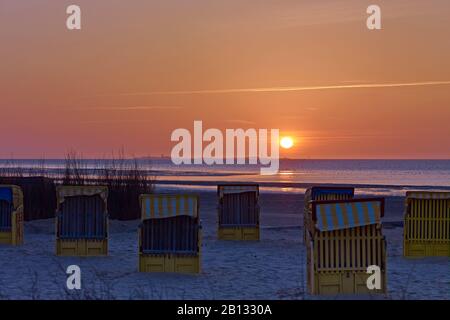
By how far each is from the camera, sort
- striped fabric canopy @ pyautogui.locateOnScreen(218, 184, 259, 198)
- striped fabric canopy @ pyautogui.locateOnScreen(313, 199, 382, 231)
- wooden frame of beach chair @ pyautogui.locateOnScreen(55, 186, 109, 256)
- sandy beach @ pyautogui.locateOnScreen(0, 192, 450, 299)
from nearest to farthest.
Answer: striped fabric canopy @ pyautogui.locateOnScreen(313, 199, 382, 231) < sandy beach @ pyautogui.locateOnScreen(0, 192, 450, 299) < wooden frame of beach chair @ pyautogui.locateOnScreen(55, 186, 109, 256) < striped fabric canopy @ pyautogui.locateOnScreen(218, 184, 259, 198)

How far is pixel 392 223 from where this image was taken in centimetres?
2352

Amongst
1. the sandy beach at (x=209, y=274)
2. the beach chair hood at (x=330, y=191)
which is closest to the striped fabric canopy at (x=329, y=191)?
the beach chair hood at (x=330, y=191)

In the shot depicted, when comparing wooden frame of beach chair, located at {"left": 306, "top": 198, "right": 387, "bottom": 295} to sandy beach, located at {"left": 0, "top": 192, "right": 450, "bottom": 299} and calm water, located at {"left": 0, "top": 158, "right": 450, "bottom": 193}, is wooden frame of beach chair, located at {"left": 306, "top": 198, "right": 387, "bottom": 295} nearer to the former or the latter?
sandy beach, located at {"left": 0, "top": 192, "right": 450, "bottom": 299}

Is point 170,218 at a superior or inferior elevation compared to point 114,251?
superior

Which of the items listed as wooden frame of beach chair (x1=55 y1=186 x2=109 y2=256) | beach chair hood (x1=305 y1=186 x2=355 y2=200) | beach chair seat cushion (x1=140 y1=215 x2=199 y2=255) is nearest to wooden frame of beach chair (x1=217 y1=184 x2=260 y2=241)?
beach chair hood (x1=305 y1=186 x2=355 y2=200)

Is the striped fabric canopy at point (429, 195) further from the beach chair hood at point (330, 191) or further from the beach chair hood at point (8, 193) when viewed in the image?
the beach chair hood at point (8, 193)

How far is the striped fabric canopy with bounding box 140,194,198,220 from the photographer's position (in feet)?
42.1

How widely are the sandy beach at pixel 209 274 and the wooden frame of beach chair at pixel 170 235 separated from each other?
30 centimetres

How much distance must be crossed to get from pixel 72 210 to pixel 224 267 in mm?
3719

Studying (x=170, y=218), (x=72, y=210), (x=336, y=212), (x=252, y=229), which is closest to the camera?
(x=336, y=212)

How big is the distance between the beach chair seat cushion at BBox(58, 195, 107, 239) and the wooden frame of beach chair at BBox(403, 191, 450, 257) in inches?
275
